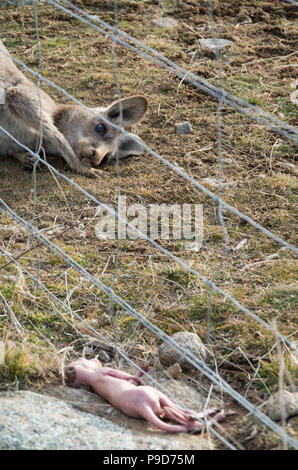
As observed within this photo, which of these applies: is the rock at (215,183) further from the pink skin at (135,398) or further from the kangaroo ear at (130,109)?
the pink skin at (135,398)

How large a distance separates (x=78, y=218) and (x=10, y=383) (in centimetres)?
177

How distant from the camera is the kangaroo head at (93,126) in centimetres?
531

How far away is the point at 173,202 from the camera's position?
4.64m

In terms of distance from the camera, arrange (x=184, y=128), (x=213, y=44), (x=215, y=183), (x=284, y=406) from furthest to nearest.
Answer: (x=213, y=44), (x=184, y=128), (x=215, y=183), (x=284, y=406)

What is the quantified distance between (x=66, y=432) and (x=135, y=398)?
1.14 feet

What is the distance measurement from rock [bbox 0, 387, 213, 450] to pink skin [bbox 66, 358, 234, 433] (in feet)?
0.15

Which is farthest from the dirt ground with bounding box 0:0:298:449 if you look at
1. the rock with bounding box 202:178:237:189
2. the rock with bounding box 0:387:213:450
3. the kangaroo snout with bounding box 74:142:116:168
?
the rock with bounding box 0:387:213:450

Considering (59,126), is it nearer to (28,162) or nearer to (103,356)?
(28,162)

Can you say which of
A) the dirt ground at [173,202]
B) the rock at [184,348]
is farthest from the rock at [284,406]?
the rock at [184,348]

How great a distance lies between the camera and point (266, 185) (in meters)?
4.75

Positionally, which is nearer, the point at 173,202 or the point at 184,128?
the point at 173,202

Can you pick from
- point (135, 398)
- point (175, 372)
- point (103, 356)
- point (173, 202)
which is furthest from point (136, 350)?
point (173, 202)

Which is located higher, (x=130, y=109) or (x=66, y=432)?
(x=66, y=432)

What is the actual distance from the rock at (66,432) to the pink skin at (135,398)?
45 mm
